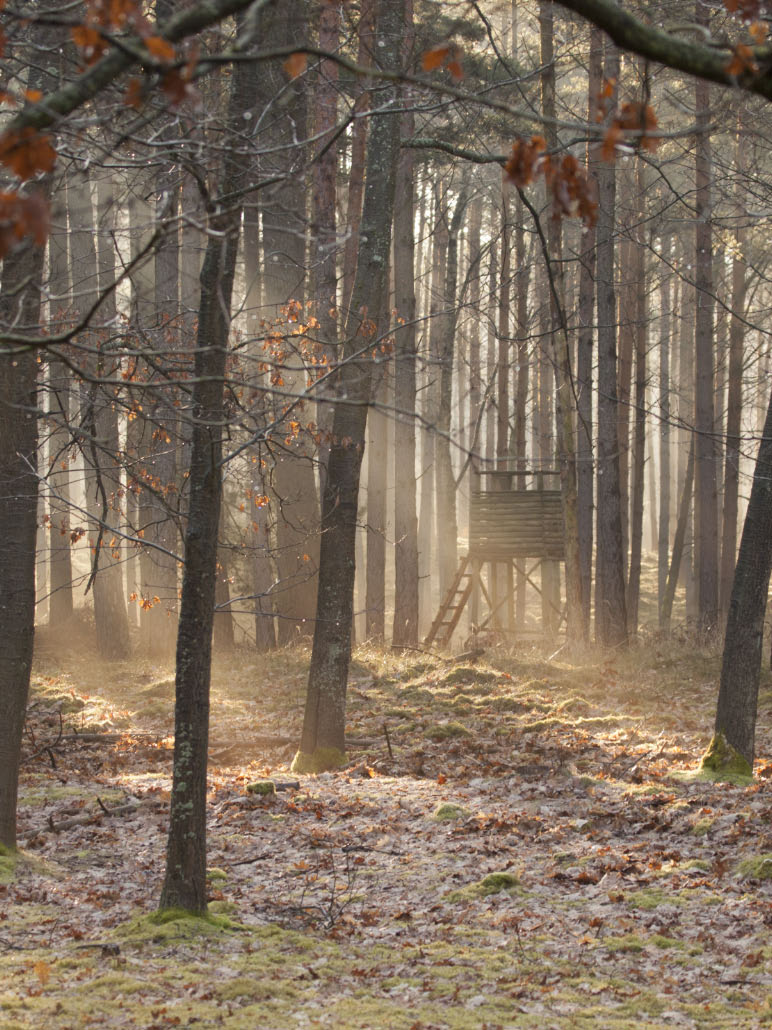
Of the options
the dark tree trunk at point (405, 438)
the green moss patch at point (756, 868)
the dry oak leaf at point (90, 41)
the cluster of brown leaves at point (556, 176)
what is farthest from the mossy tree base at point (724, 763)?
the dark tree trunk at point (405, 438)

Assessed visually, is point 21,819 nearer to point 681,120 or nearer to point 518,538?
point 518,538

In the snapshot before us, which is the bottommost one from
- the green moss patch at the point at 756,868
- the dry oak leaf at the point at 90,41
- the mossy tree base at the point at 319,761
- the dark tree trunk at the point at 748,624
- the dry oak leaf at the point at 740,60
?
the mossy tree base at the point at 319,761

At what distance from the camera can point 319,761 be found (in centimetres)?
1002

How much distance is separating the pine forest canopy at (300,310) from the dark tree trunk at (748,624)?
30 mm

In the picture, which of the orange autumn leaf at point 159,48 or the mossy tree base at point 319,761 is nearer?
the orange autumn leaf at point 159,48

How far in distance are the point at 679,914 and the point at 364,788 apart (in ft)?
12.8

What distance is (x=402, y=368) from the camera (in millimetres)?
16156

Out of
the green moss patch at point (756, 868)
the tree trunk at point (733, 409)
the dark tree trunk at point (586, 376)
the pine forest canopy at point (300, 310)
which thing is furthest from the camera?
the tree trunk at point (733, 409)

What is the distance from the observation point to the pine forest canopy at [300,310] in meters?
3.05

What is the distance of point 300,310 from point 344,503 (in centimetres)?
206

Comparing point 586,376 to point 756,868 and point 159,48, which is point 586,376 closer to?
point 756,868

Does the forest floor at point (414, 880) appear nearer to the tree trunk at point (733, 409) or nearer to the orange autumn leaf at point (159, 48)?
the orange autumn leaf at point (159, 48)

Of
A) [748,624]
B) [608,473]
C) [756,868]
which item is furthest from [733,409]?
[756,868]

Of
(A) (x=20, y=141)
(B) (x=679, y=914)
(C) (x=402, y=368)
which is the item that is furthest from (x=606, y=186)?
(A) (x=20, y=141)
